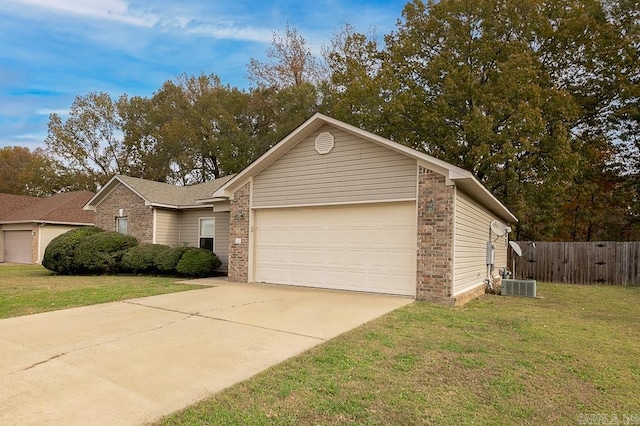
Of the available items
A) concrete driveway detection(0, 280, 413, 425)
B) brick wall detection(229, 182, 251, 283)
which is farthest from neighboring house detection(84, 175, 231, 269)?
concrete driveway detection(0, 280, 413, 425)

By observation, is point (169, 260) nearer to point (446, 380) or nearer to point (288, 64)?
point (446, 380)

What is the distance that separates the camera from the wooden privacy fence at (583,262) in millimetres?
15906

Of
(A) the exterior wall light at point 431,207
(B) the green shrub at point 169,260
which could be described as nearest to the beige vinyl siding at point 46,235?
(B) the green shrub at point 169,260

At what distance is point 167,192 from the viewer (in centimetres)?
1789

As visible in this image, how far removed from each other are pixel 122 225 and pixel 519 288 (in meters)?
15.6

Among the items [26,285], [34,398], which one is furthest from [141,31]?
[34,398]

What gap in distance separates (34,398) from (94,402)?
56 centimetres

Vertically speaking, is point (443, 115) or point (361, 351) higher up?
point (443, 115)

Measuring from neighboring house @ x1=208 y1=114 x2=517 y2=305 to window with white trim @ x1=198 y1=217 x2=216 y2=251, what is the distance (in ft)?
12.5

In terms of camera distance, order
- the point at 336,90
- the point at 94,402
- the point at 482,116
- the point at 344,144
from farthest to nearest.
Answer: the point at 336,90 → the point at 482,116 → the point at 344,144 → the point at 94,402

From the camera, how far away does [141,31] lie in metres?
11.6

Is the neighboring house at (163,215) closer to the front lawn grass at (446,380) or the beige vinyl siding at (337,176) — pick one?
the beige vinyl siding at (337,176)

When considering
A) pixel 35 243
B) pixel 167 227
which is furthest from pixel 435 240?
pixel 35 243

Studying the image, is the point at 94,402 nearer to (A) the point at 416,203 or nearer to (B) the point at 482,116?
(A) the point at 416,203
